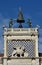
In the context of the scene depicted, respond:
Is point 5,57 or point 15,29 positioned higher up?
point 15,29

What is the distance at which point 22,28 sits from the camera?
4172cm

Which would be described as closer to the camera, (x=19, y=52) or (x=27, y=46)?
(x=19, y=52)

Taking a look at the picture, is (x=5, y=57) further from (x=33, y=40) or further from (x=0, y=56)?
(x=33, y=40)

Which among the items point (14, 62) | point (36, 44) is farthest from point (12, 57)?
point (36, 44)

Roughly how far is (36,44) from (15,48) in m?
2.86

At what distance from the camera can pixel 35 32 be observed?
41562mm

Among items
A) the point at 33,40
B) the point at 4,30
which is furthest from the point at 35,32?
the point at 4,30

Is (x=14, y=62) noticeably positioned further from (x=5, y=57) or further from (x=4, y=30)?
(x=4, y=30)

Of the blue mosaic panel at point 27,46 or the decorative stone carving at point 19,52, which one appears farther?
the blue mosaic panel at point 27,46

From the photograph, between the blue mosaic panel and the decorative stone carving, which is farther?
the blue mosaic panel

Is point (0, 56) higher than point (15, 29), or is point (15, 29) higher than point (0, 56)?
point (15, 29)

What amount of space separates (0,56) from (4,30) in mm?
3668

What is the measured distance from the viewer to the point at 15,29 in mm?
41781

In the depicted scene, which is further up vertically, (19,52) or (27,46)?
(27,46)
